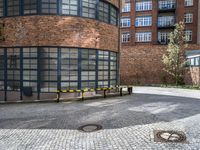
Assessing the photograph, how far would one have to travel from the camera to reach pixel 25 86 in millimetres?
12680

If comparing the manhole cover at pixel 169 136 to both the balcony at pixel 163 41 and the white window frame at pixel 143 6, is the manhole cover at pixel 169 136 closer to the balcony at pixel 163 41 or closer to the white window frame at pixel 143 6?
the balcony at pixel 163 41

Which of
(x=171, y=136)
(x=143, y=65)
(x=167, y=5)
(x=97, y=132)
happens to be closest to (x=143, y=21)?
(x=167, y=5)

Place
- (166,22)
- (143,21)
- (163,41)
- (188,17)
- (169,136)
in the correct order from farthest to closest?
1. (143,21)
2. (163,41)
3. (166,22)
4. (188,17)
5. (169,136)

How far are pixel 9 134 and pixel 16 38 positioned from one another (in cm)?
833

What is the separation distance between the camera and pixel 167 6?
109ft

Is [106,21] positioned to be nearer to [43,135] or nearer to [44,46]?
[44,46]

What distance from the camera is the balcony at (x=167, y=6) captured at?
32.8 meters

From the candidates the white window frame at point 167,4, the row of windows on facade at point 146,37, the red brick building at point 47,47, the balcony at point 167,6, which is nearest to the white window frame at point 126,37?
the row of windows on facade at point 146,37

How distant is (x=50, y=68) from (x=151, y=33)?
2663 centimetres

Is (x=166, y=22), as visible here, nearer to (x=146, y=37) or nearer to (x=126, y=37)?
(x=146, y=37)

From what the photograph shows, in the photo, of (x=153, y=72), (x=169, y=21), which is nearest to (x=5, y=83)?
(x=153, y=72)

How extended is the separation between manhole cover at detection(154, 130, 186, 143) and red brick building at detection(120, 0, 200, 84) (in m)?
19.1

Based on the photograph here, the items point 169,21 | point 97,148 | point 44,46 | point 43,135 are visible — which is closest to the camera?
point 97,148

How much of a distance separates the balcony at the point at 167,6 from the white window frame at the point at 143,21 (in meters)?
2.55
